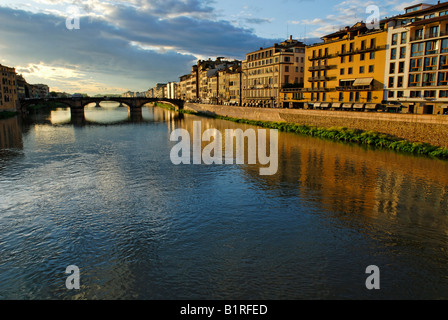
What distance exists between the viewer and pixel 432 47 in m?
43.2

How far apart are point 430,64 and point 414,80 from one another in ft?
9.81

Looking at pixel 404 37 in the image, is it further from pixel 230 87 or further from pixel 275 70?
pixel 230 87

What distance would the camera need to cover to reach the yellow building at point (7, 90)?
9281 centimetres

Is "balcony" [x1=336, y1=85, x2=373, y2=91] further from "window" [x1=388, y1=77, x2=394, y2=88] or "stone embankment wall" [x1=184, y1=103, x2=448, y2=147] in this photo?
"stone embankment wall" [x1=184, y1=103, x2=448, y2=147]

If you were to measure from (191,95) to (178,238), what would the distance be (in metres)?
152

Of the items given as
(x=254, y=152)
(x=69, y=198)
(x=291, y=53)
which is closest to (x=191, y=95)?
(x=291, y=53)

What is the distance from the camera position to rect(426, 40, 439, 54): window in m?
42.7

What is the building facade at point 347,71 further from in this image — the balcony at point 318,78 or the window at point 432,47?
the window at point 432,47

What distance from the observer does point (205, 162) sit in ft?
106

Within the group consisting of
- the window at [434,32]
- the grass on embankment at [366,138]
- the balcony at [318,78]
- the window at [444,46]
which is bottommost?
the grass on embankment at [366,138]

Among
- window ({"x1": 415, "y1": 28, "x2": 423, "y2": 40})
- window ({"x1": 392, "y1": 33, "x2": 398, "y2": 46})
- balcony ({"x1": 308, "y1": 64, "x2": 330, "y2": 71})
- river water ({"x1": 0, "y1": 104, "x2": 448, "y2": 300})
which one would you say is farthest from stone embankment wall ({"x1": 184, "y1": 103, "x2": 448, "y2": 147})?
window ({"x1": 415, "y1": 28, "x2": 423, "y2": 40})

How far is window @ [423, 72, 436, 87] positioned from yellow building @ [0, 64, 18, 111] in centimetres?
10334

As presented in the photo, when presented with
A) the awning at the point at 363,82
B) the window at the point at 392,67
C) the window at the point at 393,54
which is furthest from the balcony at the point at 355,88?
the window at the point at 393,54
